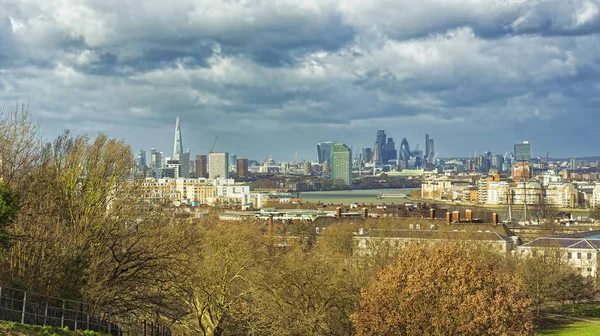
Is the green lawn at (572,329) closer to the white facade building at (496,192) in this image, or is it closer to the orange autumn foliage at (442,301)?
the orange autumn foliage at (442,301)

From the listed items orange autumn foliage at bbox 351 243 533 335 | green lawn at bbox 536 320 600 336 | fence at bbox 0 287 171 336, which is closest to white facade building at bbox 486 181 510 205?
green lawn at bbox 536 320 600 336

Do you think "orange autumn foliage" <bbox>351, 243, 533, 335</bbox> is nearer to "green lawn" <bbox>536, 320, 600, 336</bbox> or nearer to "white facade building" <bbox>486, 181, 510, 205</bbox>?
Answer: "green lawn" <bbox>536, 320, 600, 336</bbox>

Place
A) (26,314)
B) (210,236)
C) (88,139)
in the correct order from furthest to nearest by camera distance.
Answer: (210,236) → (88,139) → (26,314)

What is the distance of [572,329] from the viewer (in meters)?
33.3

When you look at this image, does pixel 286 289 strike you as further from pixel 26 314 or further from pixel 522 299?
pixel 26 314

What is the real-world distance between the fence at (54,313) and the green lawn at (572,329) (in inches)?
803

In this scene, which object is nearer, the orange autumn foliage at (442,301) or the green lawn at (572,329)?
the orange autumn foliage at (442,301)

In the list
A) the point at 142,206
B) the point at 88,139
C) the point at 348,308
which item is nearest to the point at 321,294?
the point at 348,308

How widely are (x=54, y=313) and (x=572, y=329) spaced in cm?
2547

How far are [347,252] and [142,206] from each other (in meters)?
29.7

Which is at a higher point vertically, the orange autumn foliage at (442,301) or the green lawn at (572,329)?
the orange autumn foliage at (442,301)

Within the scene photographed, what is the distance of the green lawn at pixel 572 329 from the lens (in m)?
31.7

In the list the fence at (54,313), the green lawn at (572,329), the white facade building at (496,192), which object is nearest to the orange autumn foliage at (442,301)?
the fence at (54,313)

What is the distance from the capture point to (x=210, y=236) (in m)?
29.6
